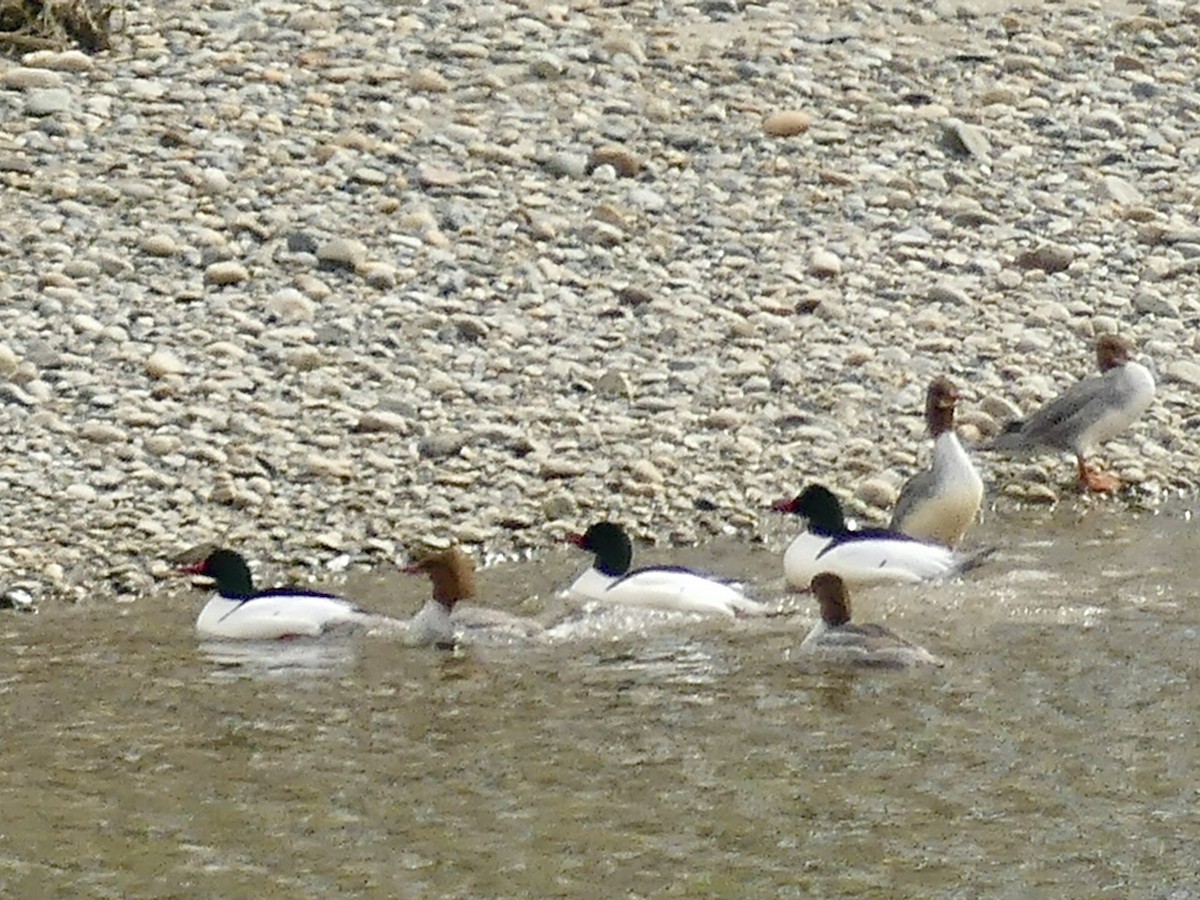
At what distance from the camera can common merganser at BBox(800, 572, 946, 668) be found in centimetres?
1063

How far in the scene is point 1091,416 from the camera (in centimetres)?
1372

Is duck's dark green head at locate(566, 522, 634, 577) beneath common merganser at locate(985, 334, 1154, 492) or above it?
beneath

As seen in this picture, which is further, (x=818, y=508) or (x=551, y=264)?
(x=551, y=264)

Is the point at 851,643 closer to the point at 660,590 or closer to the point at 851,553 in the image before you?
the point at 660,590

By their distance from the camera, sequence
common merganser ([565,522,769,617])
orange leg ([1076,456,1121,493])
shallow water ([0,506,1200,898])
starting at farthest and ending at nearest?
orange leg ([1076,456,1121,493]), common merganser ([565,522,769,617]), shallow water ([0,506,1200,898])

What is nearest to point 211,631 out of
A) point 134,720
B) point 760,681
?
→ point 134,720

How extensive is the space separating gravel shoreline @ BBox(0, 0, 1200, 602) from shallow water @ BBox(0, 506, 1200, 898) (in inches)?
41.4

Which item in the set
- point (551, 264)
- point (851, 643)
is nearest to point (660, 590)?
point (851, 643)

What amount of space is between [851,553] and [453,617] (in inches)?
75.4

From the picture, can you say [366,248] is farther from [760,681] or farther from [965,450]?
[760,681]

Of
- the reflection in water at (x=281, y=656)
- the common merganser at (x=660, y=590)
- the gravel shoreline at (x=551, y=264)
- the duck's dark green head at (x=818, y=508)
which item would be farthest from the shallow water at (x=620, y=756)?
the gravel shoreline at (x=551, y=264)

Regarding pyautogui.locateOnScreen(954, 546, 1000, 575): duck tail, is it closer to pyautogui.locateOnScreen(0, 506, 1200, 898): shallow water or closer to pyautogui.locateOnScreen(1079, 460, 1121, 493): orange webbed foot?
A: pyautogui.locateOnScreen(0, 506, 1200, 898): shallow water

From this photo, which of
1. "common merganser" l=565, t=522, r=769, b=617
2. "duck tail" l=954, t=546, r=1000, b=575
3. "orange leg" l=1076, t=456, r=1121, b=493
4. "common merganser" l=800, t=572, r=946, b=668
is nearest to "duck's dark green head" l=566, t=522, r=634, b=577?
"common merganser" l=565, t=522, r=769, b=617

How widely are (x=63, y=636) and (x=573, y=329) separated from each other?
4.12 meters
